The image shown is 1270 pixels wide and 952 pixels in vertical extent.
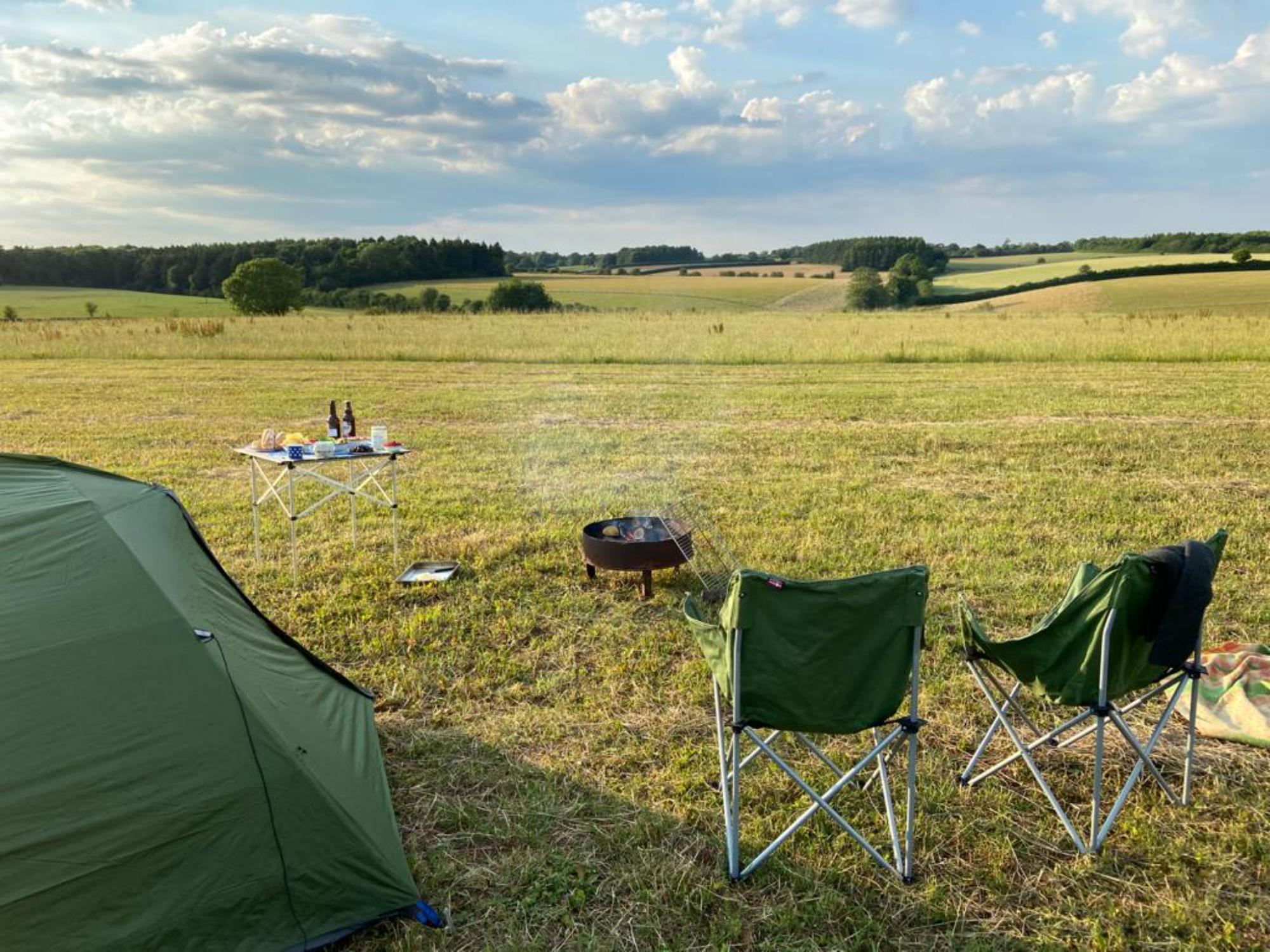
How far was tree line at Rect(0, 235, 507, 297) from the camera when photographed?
2261 inches

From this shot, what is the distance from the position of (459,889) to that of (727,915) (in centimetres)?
96

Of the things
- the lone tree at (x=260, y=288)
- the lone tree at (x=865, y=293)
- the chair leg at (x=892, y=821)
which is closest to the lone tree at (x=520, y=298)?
the lone tree at (x=260, y=288)

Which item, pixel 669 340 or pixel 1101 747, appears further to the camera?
pixel 669 340

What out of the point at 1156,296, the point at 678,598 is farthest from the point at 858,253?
the point at 678,598

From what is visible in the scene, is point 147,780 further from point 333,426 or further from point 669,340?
point 669,340

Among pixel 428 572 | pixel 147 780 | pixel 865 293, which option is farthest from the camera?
pixel 865 293

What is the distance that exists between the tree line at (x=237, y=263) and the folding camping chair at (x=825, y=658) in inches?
2148

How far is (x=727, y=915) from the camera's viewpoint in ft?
9.77

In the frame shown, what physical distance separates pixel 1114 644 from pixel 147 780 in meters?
3.33

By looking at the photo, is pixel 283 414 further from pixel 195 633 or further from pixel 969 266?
pixel 969 266

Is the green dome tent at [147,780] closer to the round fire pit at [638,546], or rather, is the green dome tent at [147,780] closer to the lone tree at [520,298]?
the round fire pit at [638,546]

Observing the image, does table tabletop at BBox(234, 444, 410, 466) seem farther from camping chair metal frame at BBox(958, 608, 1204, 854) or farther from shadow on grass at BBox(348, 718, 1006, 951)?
camping chair metal frame at BBox(958, 608, 1204, 854)

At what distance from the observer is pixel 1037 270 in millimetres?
63594

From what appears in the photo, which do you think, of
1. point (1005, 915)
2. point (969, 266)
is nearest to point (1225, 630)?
point (1005, 915)
